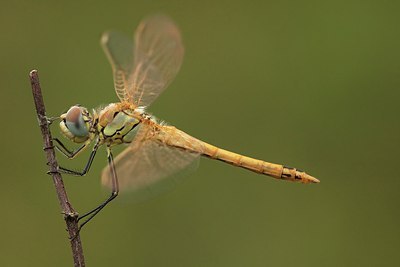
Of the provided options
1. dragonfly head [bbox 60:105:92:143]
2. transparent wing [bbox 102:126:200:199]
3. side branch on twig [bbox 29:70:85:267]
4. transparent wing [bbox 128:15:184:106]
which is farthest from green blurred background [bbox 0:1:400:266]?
side branch on twig [bbox 29:70:85:267]

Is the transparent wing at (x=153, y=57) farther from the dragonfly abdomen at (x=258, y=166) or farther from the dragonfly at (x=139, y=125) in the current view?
the dragonfly abdomen at (x=258, y=166)

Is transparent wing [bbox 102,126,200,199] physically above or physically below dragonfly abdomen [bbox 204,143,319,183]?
below

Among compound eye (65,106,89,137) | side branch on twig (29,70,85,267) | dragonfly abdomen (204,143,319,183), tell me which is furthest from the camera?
dragonfly abdomen (204,143,319,183)

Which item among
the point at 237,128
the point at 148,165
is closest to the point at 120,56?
the point at 148,165

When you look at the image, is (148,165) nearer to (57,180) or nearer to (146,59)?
(146,59)

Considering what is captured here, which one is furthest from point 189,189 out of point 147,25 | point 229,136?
point 147,25

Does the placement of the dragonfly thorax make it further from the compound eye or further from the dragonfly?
the compound eye
